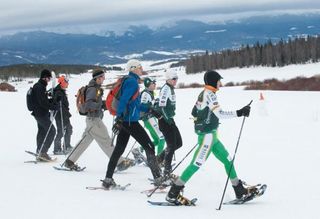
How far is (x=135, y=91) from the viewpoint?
786 cm

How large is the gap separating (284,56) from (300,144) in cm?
10057

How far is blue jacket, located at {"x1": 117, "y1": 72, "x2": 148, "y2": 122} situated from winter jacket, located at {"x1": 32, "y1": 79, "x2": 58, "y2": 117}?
3662mm

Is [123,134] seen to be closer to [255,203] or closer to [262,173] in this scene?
[255,203]

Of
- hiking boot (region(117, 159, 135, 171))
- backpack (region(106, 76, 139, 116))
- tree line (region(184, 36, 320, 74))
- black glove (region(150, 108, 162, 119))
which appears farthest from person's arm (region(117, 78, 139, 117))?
tree line (region(184, 36, 320, 74))

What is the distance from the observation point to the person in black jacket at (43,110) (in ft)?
36.6

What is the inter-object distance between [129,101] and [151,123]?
2410 mm

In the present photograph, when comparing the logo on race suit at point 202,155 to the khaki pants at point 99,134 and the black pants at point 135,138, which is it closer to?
the black pants at point 135,138

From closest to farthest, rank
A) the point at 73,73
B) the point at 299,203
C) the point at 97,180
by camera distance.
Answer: the point at 299,203, the point at 97,180, the point at 73,73

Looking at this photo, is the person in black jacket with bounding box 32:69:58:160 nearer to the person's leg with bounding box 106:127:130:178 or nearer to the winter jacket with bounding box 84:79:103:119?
the winter jacket with bounding box 84:79:103:119

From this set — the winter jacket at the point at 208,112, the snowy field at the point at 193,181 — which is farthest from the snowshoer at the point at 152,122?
the winter jacket at the point at 208,112

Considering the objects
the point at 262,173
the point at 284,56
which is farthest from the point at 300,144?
the point at 284,56

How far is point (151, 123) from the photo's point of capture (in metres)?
Answer: 10.3

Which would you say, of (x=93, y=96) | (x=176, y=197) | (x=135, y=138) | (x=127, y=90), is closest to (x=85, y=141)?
(x=93, y=96)

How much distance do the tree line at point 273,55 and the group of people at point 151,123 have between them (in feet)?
333
